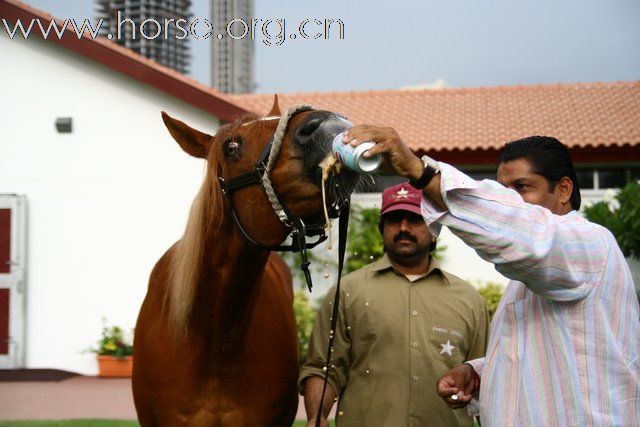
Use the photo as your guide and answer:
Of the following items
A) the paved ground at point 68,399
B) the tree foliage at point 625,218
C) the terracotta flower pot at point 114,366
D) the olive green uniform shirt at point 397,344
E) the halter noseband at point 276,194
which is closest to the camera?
the halter noseband at point 276,194

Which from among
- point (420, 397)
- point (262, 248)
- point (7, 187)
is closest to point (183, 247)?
point (262, 248)

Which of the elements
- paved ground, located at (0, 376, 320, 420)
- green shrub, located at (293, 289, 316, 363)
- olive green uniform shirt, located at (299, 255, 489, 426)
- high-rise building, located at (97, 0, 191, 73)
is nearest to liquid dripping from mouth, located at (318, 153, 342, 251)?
olive green uniform shirt, located at (299, 255, 489, 426)

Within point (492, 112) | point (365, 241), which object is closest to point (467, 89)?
point (492, 112)

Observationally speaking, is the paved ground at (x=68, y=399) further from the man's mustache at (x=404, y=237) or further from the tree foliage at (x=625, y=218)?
the tree foliage at (x=625, y=218)

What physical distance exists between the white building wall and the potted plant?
292 millimetres

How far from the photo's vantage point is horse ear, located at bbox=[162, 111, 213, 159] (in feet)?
9.45

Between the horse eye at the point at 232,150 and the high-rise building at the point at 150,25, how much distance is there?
4512 mm

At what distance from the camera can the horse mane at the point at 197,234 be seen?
9.14ft

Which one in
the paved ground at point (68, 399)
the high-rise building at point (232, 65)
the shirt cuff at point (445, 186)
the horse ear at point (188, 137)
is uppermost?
the high-rise building at point (232, 65)

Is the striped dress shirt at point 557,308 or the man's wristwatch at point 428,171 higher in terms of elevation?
the man's wristwatch at point 428,171

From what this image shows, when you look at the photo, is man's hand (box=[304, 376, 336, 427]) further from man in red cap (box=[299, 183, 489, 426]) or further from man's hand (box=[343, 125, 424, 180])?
man's hand (box=[343, 125, 424, 180])

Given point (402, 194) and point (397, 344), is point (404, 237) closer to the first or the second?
point (402, 194)

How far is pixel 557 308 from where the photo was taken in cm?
194

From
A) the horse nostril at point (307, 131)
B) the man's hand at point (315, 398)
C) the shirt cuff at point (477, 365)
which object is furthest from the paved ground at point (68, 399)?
the horse nostril at point (307, 131)
